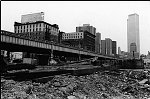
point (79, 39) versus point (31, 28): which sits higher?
point (31, 28)

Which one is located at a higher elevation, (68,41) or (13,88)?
(68,41)

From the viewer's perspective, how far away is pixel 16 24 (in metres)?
154

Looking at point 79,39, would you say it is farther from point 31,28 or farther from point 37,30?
point 31,28

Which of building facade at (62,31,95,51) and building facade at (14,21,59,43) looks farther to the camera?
building facade at (62,31,95,51)

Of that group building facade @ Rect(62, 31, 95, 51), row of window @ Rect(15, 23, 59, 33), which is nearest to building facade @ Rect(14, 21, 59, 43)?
row of window @ Rect(15, 23, 59, 33)

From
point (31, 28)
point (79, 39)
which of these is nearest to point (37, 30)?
point (31, 28)

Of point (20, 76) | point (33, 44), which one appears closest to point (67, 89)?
point (20, 76)

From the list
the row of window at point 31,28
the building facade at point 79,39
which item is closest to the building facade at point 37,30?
the row of window at point 31,28

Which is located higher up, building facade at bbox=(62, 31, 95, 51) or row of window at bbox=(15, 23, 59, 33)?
row of window at bbox=(15, 23, 59, 33)

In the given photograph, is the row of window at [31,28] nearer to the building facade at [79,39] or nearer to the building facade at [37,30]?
the building facade at [37,30]

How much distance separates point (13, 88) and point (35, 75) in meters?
8.13

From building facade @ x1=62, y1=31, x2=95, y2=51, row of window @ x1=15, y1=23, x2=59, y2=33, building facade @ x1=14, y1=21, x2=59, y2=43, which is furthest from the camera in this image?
building facade @ x1=62, y1=31, x2=95, y2=51

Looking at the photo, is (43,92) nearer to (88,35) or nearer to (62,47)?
(62,47)

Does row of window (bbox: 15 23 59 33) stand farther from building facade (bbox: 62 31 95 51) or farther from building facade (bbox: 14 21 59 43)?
building facade (bbox: 62 31 95 51)
